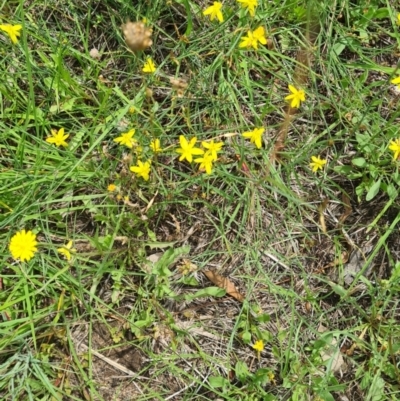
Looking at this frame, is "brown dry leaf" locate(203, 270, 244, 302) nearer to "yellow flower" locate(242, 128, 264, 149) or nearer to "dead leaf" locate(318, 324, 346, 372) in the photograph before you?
"dead leaf" locate(318, 324, 346, 372)

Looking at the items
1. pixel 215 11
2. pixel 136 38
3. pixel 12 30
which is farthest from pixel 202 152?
pixel 12 30

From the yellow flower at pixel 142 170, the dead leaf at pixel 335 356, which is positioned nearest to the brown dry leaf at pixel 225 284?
the dead leaf at pixel 335 356

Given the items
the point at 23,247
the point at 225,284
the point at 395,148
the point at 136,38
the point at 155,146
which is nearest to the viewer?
the point at 136,38

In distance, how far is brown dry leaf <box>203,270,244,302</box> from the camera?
226 centimetres

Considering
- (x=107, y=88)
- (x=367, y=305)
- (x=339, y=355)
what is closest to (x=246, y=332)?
(x=339, y=355)

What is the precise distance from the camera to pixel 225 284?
227cm

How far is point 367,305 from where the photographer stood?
2.25 m

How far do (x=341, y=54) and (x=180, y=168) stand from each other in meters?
0.95

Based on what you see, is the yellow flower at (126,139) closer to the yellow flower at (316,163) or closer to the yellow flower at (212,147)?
the yellow flower at (212,147)

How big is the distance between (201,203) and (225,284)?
365 mm

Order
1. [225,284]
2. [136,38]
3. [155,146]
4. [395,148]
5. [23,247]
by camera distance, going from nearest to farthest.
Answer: [136,38]
[23,247]
[155,146]
[395,148]
[225,284]

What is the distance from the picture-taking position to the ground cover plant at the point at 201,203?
214 cm

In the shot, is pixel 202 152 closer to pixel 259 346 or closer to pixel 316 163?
pixel 316 163

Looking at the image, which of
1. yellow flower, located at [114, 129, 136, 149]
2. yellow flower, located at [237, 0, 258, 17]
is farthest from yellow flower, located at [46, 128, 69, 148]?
yellow flower, located at [237, 0, 258, 17]
